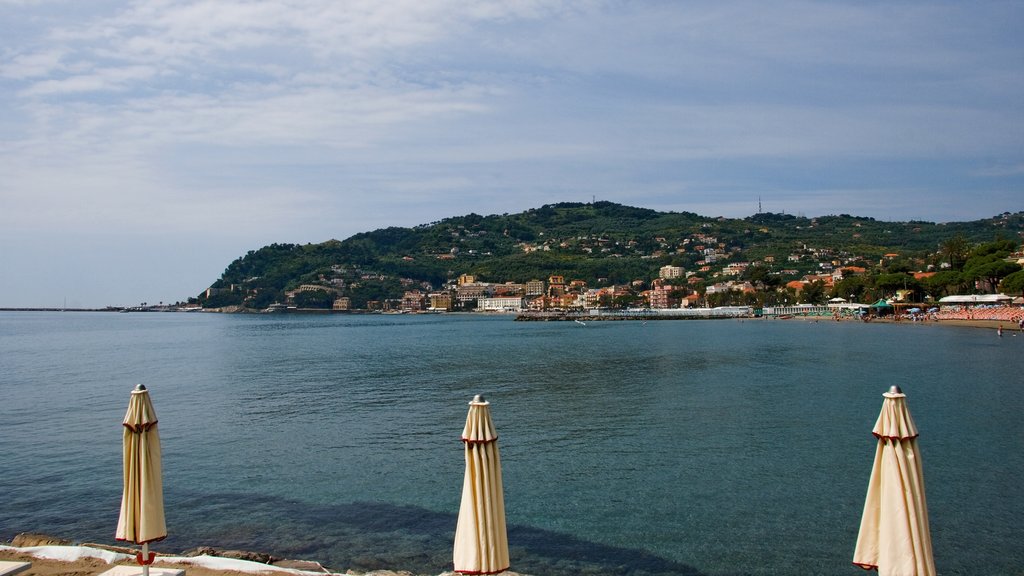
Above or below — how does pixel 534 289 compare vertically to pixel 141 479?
above

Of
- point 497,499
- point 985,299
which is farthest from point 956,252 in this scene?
point 497,499

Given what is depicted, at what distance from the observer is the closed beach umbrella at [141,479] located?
22.1 ft

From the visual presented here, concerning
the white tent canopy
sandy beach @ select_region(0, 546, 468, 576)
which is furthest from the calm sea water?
the white tent canopy

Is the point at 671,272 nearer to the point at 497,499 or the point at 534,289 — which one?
the point at 534,289

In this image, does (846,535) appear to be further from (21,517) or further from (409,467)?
(21,517)

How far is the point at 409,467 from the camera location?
14.1m

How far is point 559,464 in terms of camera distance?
46.2 feet

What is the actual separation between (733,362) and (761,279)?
9584 cm

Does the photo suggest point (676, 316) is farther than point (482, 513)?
Yes

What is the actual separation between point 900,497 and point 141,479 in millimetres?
6685

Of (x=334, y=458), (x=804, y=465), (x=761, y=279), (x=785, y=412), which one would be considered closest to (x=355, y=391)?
(x=334, y=458)

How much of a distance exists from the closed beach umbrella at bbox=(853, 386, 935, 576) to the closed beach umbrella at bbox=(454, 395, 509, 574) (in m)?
2.84

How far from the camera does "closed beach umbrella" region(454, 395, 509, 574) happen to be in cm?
567

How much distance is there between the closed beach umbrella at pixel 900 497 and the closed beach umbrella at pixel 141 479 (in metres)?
6.36
